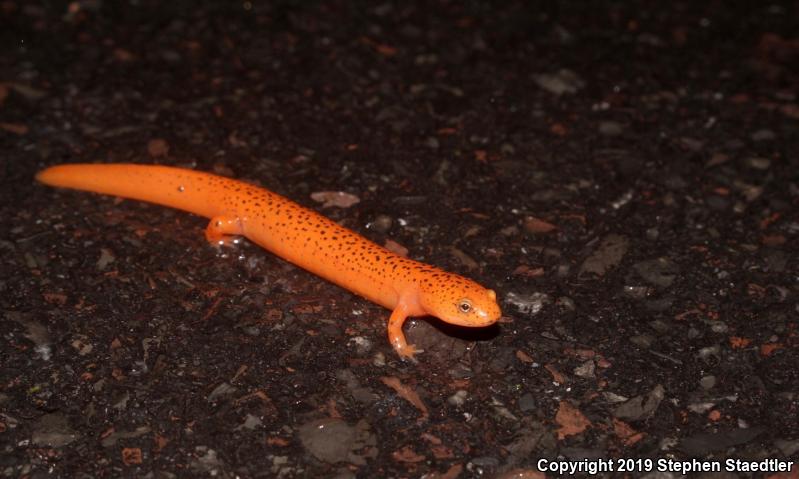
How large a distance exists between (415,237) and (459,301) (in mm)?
1182

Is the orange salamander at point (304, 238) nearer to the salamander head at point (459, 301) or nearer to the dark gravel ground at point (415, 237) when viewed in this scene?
the salamander head at point (459, 301)

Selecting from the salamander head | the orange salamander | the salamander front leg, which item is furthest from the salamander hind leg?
the salamander head

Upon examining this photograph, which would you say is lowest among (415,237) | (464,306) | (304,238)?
(415,237)

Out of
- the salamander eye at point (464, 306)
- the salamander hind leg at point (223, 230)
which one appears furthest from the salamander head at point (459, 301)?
the salamander hind leg at point (223, 230)

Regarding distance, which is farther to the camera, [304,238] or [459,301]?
[304,238]

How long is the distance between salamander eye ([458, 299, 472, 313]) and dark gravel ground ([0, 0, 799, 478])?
0.32 meters

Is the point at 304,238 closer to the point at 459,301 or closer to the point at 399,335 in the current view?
the point at 399,335

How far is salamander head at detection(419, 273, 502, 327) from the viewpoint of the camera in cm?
537

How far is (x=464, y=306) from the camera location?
540 cm

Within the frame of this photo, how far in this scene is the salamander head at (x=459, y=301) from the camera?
211 inches

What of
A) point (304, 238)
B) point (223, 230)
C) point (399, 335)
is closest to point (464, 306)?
point (399, 335)

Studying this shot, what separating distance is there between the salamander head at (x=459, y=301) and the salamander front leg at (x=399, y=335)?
15cm

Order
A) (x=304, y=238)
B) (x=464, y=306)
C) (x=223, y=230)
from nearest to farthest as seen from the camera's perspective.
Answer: (x=464, y=306) < (x=304, y=238) < (x=223, y=230)

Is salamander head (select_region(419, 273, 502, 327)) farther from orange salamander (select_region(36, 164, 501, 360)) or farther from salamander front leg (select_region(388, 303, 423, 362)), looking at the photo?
salamander front leg (select_region(388, 303, 423, 362))
